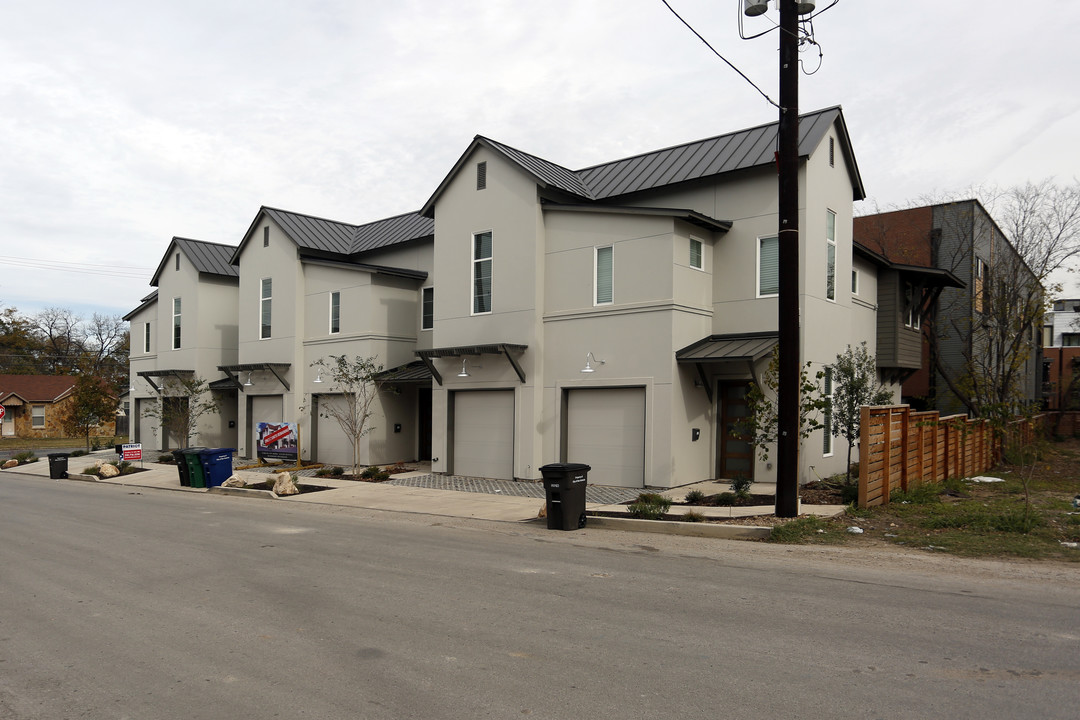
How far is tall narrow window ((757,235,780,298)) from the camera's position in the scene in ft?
59.2

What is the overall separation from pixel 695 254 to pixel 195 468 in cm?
1472

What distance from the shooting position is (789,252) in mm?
12352

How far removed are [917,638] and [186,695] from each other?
5593mm

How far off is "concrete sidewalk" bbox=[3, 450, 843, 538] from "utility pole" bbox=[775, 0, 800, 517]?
143cm

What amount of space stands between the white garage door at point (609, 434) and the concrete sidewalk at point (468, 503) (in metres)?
1.45

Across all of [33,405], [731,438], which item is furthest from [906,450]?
[33,405]

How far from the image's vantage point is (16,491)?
21500 millimetres

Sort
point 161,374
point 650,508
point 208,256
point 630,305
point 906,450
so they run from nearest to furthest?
point 650,508 → point 906,450 → point 630,305 → point 161,374 → point 208,256

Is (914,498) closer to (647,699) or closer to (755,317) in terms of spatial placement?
(755,317)

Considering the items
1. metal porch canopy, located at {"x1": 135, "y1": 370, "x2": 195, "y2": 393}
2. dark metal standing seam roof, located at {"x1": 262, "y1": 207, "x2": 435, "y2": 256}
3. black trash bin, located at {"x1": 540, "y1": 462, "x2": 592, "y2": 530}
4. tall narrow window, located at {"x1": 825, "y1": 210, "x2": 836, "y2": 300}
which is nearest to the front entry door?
tall narrow window, located at {"x1": 825, "y1": 210, "x2": 836, "y2": 300}

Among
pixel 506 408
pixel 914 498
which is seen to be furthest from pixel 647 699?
pixel 506 408

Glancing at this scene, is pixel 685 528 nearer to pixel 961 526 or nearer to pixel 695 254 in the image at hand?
pixel 961 526

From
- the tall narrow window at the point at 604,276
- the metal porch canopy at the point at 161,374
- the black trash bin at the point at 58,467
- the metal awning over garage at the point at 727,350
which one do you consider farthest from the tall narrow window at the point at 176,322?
the metal awning over garage at the point at 727,350

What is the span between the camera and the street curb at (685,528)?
11891 millimetres
